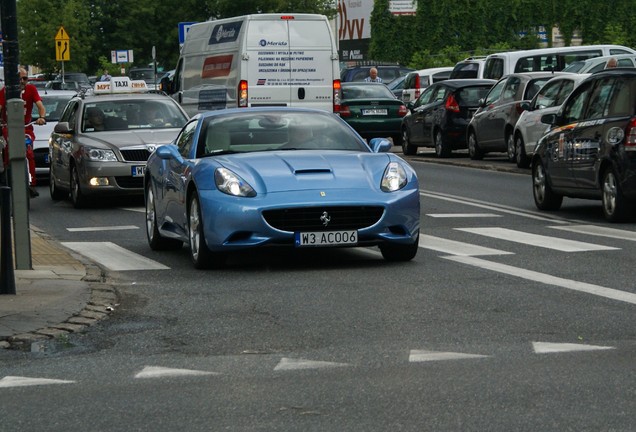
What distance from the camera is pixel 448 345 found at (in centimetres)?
870

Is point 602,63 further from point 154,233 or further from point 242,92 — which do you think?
point 154,233

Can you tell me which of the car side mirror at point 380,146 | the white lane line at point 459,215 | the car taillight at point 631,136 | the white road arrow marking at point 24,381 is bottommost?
the white lane line at point 459,215

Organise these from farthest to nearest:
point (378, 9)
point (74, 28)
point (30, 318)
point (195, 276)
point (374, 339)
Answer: point (74, 28), point (378, 9), point (195, 276), point (30, 318), point (374, 339)

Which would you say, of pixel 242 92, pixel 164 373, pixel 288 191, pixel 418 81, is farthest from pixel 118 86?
pixel 164 373

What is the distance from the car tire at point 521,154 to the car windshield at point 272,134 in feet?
45.1

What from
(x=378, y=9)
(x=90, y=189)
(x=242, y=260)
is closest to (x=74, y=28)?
(x=378, y=9)

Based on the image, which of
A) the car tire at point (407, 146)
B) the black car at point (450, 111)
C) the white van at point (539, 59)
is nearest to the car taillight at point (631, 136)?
the black car at point (450, 111)

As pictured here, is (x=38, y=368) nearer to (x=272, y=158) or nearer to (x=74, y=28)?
(x=272, y=158)

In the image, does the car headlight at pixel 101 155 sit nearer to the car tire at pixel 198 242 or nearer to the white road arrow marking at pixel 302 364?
the car tire at pixel 198 242

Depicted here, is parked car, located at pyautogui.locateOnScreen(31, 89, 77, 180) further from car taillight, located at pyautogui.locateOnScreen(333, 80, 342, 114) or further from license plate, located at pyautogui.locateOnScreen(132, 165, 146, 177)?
car taillight, located at pyautogui.locateOnScreen(333, 80, 342, 114)

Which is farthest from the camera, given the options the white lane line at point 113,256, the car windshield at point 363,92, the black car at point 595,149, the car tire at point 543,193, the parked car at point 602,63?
the car windshield at point 363,92

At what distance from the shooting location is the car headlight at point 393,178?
1287 cm

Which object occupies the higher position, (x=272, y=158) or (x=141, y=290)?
(x=272, y=158)

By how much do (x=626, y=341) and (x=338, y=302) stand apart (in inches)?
99.6
